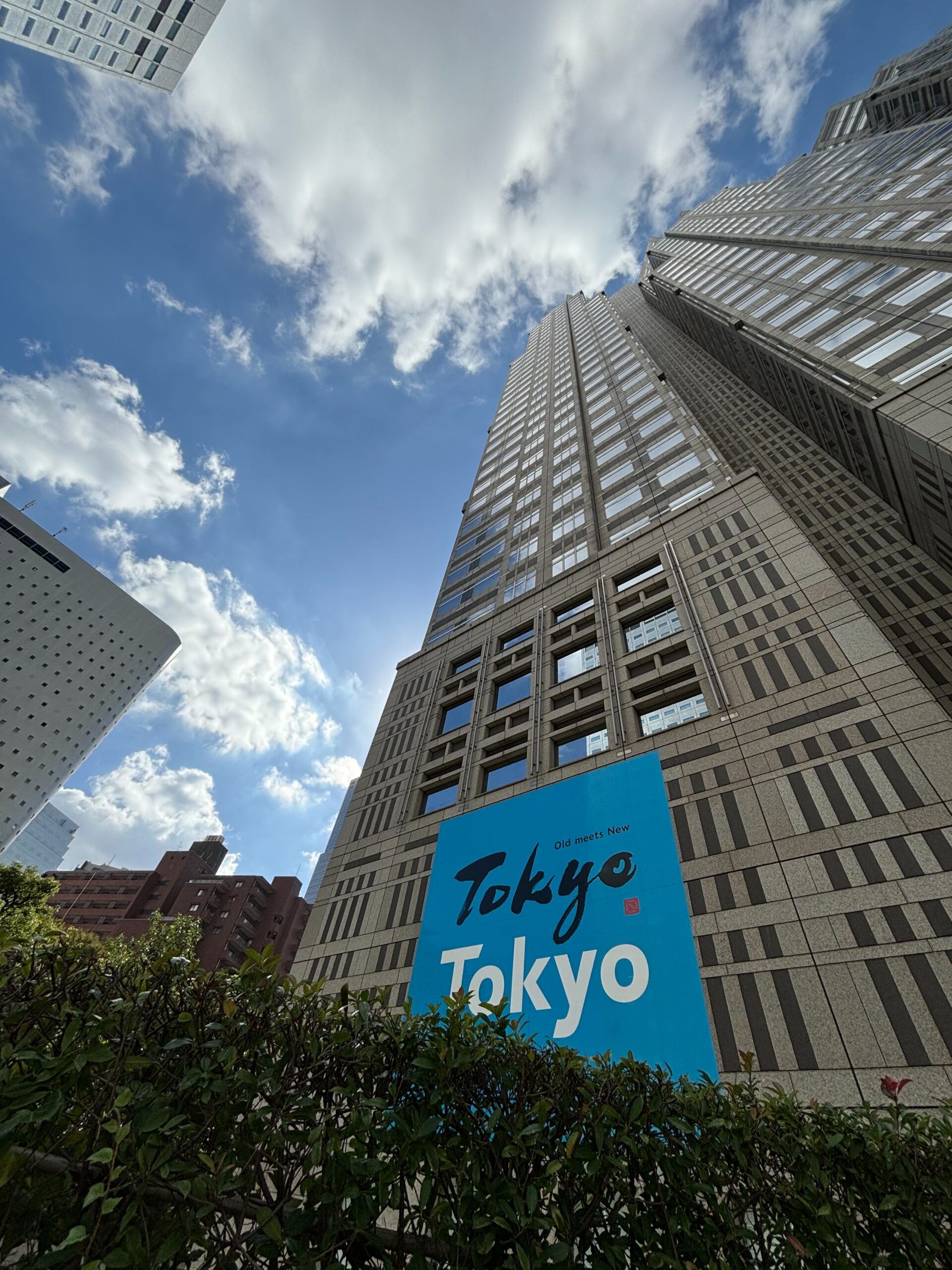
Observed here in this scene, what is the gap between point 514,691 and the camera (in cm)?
3231

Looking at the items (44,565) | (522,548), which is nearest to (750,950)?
(522,548)

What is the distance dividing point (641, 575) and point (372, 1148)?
3030 cm

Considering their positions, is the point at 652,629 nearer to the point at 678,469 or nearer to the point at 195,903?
the point at 678,469

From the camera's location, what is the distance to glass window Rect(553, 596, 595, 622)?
3281 centimetres

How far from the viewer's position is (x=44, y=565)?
90.4 meters

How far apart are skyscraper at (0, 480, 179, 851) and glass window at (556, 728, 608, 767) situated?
276 ft

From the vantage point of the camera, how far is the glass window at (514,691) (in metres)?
31.3

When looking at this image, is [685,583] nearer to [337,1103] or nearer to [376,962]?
[376,962]

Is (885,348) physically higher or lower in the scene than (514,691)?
higher

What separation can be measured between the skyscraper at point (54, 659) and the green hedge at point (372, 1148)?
93.6 metres

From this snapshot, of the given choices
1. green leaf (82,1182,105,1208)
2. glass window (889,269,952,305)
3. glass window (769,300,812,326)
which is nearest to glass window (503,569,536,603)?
glass window (769,300,812,326)

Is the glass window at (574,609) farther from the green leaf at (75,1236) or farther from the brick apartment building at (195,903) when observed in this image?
the brick apartment building at (195,903)

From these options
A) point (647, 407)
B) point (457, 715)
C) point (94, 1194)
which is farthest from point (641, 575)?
point (94, 1194)

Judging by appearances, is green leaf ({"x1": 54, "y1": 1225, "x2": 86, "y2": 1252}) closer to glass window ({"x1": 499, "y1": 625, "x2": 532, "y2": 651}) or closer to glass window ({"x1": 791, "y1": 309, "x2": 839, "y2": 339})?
glass window ({"x1": 499, "y1": 625, "x2": 532, "y2": 651})
